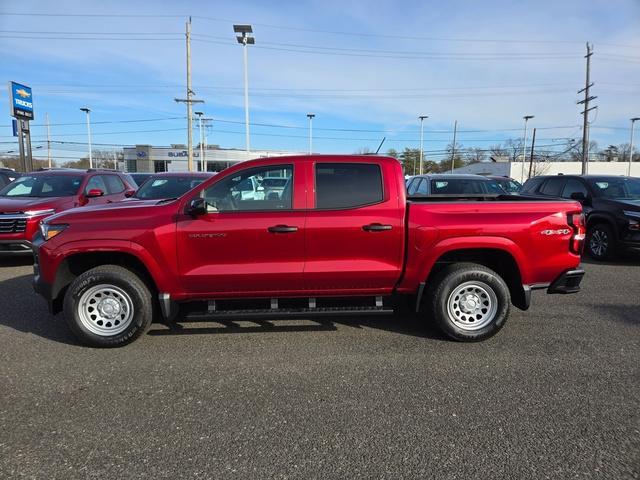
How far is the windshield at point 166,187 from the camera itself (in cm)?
836

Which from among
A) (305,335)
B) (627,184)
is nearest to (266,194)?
(305,335)

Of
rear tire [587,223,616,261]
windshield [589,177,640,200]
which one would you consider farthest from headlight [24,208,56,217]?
windshield [589,177,640,200]

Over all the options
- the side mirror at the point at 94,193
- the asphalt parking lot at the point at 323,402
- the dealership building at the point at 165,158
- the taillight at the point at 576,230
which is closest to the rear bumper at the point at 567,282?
the taillight at the point at 576,230

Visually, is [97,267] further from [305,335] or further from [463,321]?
[463,321]

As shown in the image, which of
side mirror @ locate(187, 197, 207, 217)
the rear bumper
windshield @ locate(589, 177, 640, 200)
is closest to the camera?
side mirror @ locate(187, 197, 207, 217)

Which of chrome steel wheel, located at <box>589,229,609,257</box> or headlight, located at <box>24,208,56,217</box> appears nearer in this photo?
headlight, located at <box>24,208,56,217</box>

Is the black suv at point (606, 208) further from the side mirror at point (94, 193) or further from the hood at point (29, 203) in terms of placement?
the hood at point (29, 203)

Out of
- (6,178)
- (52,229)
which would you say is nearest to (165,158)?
(6,178)

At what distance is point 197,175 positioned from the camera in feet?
30.0

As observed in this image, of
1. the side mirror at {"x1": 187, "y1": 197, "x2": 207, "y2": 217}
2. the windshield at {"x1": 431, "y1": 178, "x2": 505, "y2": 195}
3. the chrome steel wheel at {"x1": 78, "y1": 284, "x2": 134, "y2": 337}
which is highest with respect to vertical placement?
the windshield at {"x1": 431, "y1": 178, "x2": 505, "y2": 195}

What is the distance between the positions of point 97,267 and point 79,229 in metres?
0.41

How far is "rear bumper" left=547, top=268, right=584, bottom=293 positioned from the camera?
4531 mm

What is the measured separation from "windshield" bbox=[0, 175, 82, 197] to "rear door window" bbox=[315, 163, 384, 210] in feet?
22.4

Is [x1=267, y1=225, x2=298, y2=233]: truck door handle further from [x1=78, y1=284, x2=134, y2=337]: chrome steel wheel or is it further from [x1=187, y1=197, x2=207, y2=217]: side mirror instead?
[x1=78, y1=284, x2=134, y2=337]: chrome steel wheel
